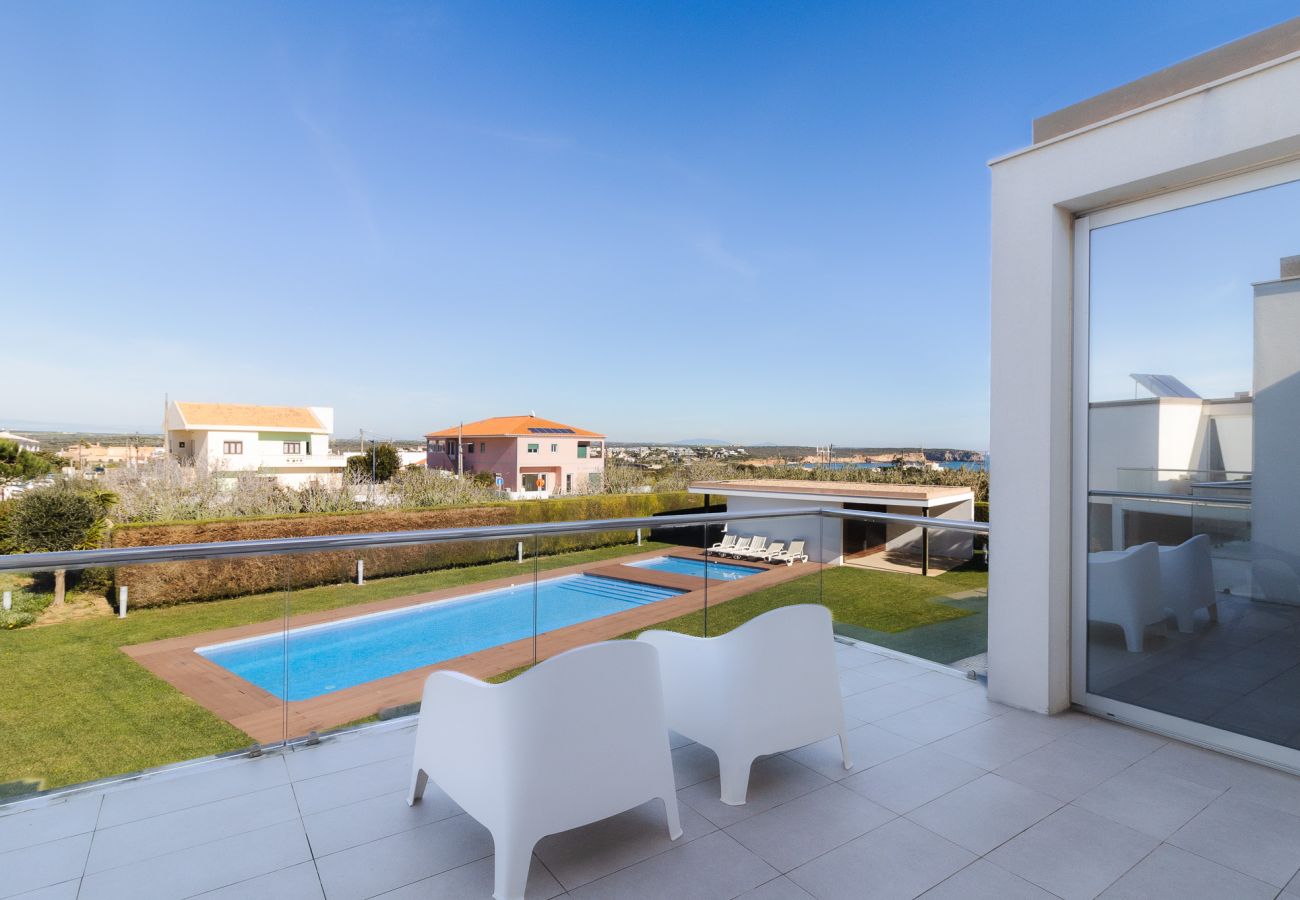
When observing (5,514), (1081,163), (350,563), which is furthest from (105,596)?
(5,514)

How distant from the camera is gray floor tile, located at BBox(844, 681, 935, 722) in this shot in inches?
147

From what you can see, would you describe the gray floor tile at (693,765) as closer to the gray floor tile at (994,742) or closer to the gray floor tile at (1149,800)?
the gray floor tile at (994,742)

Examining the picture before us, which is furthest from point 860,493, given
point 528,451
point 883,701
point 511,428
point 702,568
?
point 511,428

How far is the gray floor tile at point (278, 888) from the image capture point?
6.88 ft

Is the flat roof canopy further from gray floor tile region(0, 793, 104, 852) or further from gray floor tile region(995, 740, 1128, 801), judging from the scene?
gray floor tile region(0, 793, 104, 852)

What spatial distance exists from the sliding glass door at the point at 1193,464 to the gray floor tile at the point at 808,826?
1.89 meters

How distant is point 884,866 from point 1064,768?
1.33 meters

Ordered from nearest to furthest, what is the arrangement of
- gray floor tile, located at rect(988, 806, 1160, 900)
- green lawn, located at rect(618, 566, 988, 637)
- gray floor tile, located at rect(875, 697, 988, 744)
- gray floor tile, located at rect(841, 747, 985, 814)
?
gray floor tile, located at rect(988, 806, 1160, 900) < gray floor tile, located at rect(841, 747, 985, 814) < gray floor tile, located at rect(875, 697, 988, 744) < green lawn, located at rect(618, 566, 988, 637)

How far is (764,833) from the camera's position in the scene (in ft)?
8.21

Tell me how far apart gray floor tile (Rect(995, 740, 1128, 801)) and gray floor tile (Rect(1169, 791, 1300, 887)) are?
375mm

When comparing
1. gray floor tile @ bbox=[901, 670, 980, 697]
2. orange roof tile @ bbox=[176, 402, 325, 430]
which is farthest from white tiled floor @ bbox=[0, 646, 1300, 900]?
orange roof tile @ bbox=[176, 402, 325, 430]

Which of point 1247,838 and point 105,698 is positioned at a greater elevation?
point 105,698

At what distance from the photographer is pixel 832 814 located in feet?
8.66

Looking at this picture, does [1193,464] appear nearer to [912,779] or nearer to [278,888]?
[912,779]
